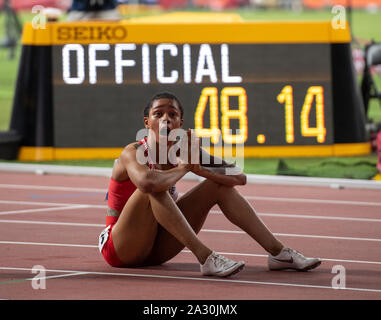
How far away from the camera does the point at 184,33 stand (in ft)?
50.8

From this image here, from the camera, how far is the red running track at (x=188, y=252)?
7.21 meters

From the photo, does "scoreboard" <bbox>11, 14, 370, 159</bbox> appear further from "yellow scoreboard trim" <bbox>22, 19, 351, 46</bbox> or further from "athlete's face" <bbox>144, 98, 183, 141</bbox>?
"athlete's face" <bbox>144, 98, 183, 141</bbox>

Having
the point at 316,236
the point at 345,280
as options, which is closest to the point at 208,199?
the point at 345,280

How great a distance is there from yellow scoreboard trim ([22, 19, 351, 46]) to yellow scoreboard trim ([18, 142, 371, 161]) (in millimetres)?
1445

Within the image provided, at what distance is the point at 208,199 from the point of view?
7.78 metres

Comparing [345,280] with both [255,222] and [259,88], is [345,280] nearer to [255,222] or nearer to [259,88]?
[255,222]

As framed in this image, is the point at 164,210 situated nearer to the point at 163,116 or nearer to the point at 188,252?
the point at 163,116

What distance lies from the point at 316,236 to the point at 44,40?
6712 mm

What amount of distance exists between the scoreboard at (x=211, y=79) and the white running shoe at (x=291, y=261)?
24.6 feet

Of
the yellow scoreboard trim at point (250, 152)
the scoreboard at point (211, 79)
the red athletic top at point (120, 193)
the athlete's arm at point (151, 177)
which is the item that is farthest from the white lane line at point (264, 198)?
the athlete's arm at point (151, 177)

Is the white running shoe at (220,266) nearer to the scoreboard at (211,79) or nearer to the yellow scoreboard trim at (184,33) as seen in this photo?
the scoreboard at (211,79)

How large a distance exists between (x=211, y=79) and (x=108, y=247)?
786cm

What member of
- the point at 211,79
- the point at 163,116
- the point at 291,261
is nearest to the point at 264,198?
the point at 211,79

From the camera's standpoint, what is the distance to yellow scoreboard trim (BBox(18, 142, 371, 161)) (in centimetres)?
1561
